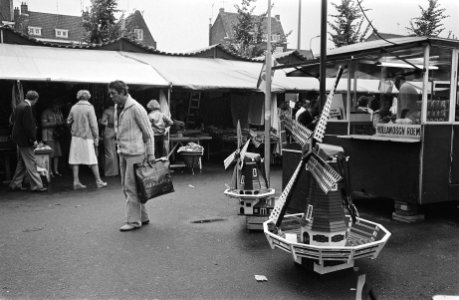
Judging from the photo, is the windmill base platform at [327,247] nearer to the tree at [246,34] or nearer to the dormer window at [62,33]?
the tree at [246,34]

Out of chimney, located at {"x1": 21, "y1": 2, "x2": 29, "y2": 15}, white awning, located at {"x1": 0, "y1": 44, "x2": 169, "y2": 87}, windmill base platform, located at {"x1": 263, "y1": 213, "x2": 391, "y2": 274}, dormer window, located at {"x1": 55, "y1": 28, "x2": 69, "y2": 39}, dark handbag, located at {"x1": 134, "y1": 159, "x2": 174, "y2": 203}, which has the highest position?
chimney, located at {"x1": 21, "y1": 2, "x2": 29, "y2": 15}

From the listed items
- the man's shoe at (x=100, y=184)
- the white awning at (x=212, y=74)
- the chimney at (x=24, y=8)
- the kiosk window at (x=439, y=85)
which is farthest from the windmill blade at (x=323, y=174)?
the chimney at (x=24, y=8)

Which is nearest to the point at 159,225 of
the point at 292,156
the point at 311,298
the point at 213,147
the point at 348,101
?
the point at 292,156

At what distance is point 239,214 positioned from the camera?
7.29 m

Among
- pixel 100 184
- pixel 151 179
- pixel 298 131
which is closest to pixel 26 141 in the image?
pixel 100 184

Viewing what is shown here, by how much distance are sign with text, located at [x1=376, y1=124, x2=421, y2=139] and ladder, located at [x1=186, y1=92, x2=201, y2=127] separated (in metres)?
8.51

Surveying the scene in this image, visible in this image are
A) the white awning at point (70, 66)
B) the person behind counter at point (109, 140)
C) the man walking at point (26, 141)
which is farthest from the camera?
the person behind counter at point (109, 140)

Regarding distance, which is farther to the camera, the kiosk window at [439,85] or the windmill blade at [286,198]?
the kiosk window at [439,85]

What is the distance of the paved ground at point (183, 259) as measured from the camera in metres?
4.25

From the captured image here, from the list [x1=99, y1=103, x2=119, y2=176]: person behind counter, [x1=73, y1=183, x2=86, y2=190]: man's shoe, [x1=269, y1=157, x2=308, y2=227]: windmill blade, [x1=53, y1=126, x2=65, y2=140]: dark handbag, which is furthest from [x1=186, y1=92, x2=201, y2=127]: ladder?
[x1=269, y1=157, x2=308, y2=227]: windmill blade

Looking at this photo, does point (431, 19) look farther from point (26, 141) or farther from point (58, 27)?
point (58, 27)

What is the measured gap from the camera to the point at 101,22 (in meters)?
18.9

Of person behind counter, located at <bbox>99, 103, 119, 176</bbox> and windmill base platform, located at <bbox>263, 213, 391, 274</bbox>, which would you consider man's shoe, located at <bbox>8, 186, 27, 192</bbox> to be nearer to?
person behind counter, located at <bbox>99, 103, 119, 176</bbox>

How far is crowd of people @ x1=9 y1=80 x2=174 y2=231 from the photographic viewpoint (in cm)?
618
